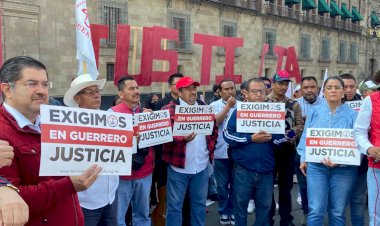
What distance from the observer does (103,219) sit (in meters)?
3.27

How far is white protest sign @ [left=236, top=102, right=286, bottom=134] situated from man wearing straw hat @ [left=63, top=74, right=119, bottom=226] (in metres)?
1.48

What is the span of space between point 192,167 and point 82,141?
76.4 inches

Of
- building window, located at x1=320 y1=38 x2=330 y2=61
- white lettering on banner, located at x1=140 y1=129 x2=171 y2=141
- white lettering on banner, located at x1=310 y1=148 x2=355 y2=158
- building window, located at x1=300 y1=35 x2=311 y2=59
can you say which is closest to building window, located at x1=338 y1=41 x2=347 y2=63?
building window, located at x1=320 y1=38 x2=330 y2=61

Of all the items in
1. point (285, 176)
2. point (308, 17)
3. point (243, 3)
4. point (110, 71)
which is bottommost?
point (285, 176)

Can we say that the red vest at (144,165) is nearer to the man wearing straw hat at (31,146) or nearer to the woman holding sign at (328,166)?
the woman holding sign at (328,166)

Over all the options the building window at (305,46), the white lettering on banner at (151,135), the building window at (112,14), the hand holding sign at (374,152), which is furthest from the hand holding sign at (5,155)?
the building window at (305,46)

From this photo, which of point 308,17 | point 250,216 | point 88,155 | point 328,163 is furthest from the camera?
point 308,17

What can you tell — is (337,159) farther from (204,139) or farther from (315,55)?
(315,55)

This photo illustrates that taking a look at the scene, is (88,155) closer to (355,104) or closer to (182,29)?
(355,104)

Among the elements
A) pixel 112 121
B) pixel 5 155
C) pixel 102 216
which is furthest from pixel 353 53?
pixel 5 155

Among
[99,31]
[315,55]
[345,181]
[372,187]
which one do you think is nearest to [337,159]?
[345,181]

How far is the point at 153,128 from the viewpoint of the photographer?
156 inches

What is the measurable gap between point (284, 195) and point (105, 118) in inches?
110

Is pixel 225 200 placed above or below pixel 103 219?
below
